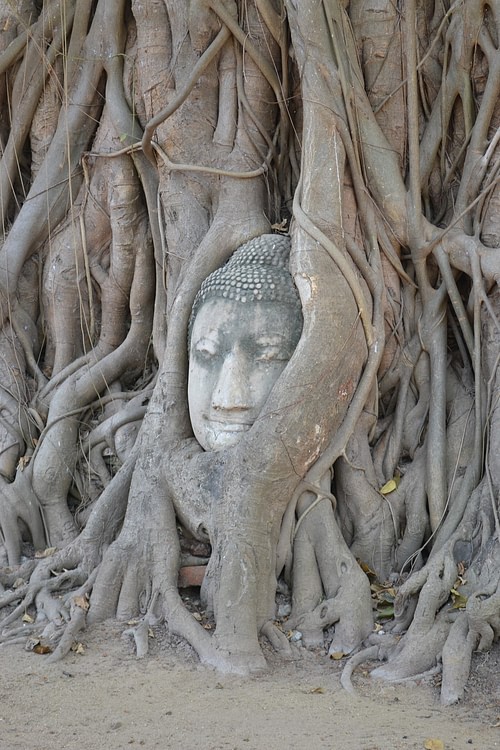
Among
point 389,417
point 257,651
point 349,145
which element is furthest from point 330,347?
point 257,651

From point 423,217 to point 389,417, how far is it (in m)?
0.96

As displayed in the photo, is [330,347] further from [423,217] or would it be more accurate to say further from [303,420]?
[423,217]

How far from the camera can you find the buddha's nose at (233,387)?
163 inches

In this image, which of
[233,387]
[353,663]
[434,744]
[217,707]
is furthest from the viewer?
[233,387]

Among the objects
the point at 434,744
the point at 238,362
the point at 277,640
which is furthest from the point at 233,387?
the point at 434,744

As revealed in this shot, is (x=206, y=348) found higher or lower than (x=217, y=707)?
higher

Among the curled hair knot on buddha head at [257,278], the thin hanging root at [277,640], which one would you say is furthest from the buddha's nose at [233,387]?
the thin hanging root at [277,640]

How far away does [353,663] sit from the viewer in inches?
141

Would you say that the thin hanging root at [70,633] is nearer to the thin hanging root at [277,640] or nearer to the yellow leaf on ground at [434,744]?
the thin hanging root at [277,640]

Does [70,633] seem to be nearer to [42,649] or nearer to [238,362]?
[42,649]

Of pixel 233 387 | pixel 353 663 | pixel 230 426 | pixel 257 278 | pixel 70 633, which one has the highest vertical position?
pixel 257 278

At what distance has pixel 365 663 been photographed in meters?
3.66

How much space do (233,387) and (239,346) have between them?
0.19 meters

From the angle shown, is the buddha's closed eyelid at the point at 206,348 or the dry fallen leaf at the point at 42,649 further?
the buddha's closed eyelid at the point at 206,348
